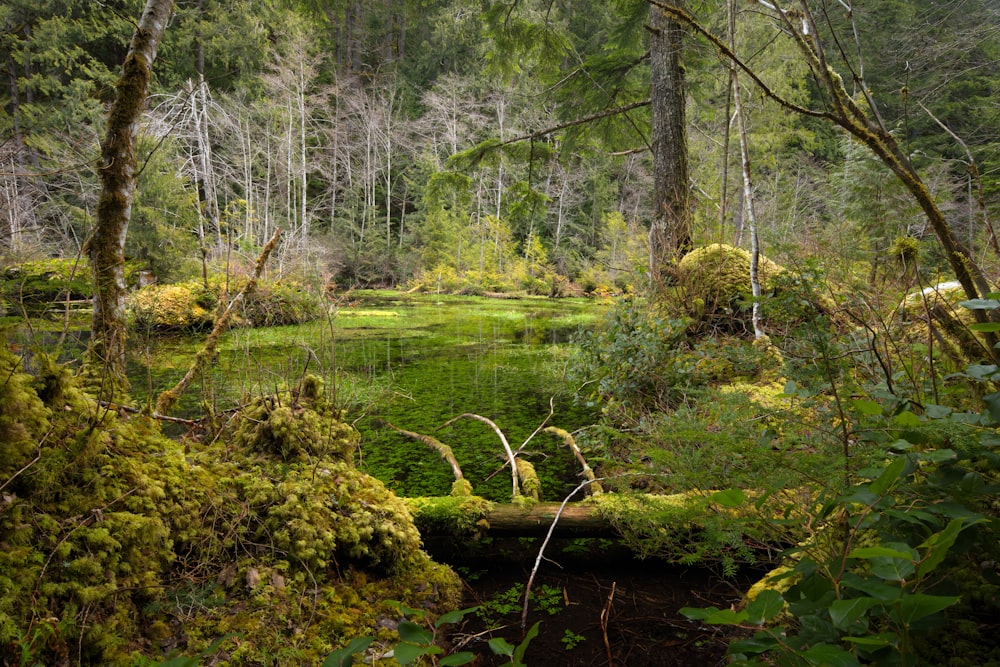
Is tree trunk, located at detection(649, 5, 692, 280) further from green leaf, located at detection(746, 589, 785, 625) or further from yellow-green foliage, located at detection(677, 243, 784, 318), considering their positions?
green leaf, located at detection(746, 589, 785, 625)

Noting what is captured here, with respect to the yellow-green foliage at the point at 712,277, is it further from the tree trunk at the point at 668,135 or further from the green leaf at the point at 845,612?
the green leaf at the point at 845,612

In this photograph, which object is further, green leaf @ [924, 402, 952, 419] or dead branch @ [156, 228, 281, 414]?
dead branch @ [156, 228, 281, 414]

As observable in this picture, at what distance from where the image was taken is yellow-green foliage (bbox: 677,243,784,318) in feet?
16.6

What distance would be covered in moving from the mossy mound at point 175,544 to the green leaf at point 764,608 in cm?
134

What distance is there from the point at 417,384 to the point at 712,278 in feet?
12.6

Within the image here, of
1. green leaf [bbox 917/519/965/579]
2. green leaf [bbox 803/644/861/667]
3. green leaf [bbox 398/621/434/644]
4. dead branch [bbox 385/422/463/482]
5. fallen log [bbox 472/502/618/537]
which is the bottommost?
dead branch [bbox 385/422/463/482]

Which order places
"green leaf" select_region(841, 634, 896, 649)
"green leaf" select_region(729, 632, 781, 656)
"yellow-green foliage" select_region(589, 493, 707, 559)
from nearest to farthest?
"green leaf" select_region(841, 634, 896, 649) → "green leaf" select_region(729, 632, 781, 656) → "yellow-green foliage" select_region(589, 493, 707, 559)

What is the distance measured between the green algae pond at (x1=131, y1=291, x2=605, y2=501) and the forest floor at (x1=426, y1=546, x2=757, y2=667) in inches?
35.2

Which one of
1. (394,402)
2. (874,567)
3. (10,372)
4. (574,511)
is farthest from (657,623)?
(394,402)

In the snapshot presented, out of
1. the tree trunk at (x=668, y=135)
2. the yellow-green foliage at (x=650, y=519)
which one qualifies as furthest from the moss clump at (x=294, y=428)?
the tree trunk at (x=668, y=135)

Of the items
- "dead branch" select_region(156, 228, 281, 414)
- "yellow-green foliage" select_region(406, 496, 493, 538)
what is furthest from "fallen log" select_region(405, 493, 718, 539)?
"dead branch" select_region(156, 228, 281, 414)

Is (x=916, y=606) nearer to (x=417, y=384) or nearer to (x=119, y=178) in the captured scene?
(x=119, y=178)

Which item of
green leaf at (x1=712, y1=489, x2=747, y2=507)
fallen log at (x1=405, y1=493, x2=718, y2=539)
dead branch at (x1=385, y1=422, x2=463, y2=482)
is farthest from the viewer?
dead branch at (x1=385, y1=422, x2=463, y2=482)

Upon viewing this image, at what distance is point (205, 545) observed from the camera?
5.30 feet
